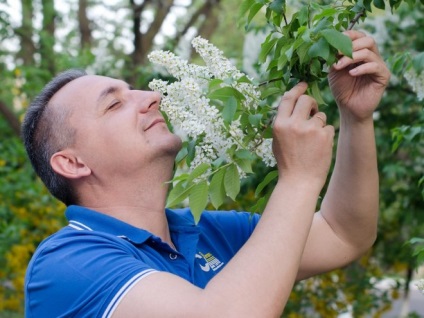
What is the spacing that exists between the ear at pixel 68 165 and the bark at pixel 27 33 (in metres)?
5.28

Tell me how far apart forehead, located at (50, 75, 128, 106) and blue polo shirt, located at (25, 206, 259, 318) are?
31 centimetres

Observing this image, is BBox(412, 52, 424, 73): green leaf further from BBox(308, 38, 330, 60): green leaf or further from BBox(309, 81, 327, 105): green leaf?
BBox(308, 38, 330, 60): green leaf

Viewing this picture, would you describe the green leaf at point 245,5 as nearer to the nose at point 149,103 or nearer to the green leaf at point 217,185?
the nose at point 149,103

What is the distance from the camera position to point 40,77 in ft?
23.8

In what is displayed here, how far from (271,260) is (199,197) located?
10.4 inches

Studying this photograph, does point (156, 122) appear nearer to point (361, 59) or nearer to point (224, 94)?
point (224, 94)

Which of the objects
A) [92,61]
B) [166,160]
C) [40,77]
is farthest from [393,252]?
[166,160]

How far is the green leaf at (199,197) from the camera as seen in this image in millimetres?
1848

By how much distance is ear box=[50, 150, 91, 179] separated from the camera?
2143 mm

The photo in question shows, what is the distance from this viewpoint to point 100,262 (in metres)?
1.78

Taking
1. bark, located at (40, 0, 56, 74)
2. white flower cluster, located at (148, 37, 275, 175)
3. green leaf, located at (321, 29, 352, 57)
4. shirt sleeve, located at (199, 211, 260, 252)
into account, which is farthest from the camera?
bark, located at (40, 0, 56, 74)

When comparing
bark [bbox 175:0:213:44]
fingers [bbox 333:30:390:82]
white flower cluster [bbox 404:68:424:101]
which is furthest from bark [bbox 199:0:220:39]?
fingers [bbox 333:30:390:82]

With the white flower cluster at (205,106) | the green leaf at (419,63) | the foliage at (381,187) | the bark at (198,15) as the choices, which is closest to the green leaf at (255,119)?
the white flower cluster at (205,106)

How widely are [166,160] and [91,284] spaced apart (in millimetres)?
471
